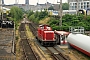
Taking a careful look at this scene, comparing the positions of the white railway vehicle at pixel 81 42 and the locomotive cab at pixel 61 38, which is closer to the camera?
the white railway vehicle at pixel 81 42

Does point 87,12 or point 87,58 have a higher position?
point 87,12

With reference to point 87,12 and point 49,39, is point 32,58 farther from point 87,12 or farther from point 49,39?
point 87,12

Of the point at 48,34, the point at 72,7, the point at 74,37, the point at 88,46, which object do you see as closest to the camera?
the point at 88,46

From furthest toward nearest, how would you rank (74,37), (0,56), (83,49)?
(74,37) → (83,49) → (0,56)

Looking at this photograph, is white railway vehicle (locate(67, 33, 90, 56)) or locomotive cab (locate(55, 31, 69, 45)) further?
locomotive cab (locate(55, 31, 69, 45))

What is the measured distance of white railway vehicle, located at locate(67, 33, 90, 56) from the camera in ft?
66.4

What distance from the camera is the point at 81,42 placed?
21.6 metres

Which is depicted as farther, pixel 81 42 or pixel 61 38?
pixel 61 38

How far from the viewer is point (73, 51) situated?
997 inches

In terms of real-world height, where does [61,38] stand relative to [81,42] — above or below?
below

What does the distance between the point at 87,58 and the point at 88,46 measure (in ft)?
7.35

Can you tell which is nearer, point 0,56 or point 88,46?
point 0,56

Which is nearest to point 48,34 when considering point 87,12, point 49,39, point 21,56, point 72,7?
point 49,39

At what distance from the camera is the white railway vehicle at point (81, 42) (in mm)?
20250
